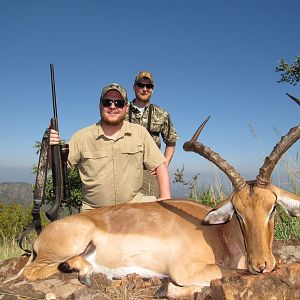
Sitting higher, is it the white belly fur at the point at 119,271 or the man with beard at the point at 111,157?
the man with beard at the point at 111,157

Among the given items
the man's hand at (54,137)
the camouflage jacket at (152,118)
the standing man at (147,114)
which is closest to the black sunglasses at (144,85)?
the standing man at (147,114)

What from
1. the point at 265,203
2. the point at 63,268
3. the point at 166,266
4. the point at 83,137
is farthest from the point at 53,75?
the point at 265,203

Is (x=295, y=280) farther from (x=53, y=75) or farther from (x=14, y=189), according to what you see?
(x=14, y=189)

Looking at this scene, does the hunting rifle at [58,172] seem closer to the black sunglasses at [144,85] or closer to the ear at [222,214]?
the black sunglasses at [144,85]

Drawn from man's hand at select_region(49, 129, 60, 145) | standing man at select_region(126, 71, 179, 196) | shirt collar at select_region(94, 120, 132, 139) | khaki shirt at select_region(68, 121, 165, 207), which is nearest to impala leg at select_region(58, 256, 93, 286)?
khaki shirt at select_region(68, 121, 165, 207)

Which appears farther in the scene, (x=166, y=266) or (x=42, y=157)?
(x=42, y=157)

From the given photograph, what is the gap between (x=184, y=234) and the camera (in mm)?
4555

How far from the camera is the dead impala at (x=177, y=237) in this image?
12.5 feet

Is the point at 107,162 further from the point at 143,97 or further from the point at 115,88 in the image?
the point at 143,97

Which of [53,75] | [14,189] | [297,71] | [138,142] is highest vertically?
[297,71]

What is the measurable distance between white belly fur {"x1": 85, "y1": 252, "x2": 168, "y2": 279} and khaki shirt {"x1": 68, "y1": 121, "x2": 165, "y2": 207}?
1.60 metres

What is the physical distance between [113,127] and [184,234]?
2.44m

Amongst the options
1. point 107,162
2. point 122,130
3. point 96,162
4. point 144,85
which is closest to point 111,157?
point 107,162

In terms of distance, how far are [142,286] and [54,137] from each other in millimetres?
2669
